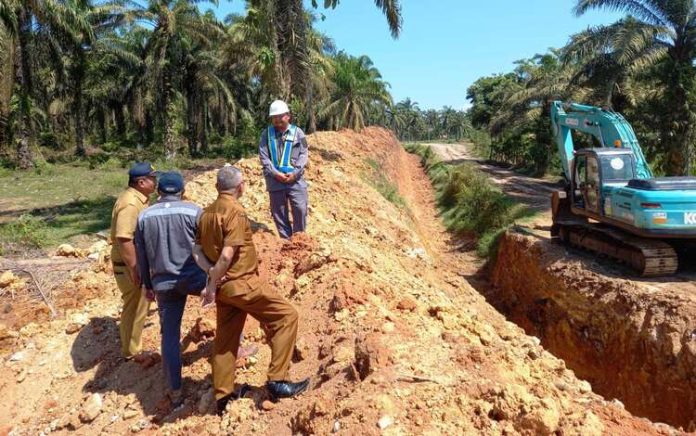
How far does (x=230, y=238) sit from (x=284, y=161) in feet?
9.89

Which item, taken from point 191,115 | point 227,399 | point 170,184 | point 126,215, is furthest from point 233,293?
point 191,115

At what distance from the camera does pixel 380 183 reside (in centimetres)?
1716

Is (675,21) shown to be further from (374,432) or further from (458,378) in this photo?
(374,432)

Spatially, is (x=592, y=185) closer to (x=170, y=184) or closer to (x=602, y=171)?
(x=602, y=171)

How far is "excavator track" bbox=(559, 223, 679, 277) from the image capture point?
26.9 ft

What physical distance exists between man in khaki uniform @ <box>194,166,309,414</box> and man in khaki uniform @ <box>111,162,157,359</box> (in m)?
0.94

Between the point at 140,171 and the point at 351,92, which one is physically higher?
the point at 351,92

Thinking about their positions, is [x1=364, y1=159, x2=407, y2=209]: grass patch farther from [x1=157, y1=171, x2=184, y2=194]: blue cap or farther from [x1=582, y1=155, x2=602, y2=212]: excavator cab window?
[x1=157, y1=171, x2=184, y2=194]: blue cap

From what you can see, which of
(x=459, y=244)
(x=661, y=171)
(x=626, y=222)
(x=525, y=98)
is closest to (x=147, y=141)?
(x=525, y=98)

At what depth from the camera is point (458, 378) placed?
3695mm

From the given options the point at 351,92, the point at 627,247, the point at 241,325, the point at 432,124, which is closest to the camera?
the point at 241,325

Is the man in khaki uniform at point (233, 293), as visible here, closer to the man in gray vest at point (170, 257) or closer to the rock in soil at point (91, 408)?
the man in gray vest at point (170, 257)

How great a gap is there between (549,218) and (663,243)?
6.36m

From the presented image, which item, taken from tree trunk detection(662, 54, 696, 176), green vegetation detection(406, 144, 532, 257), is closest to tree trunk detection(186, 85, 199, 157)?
green vegetation detection(406, 144, 532, 257)
